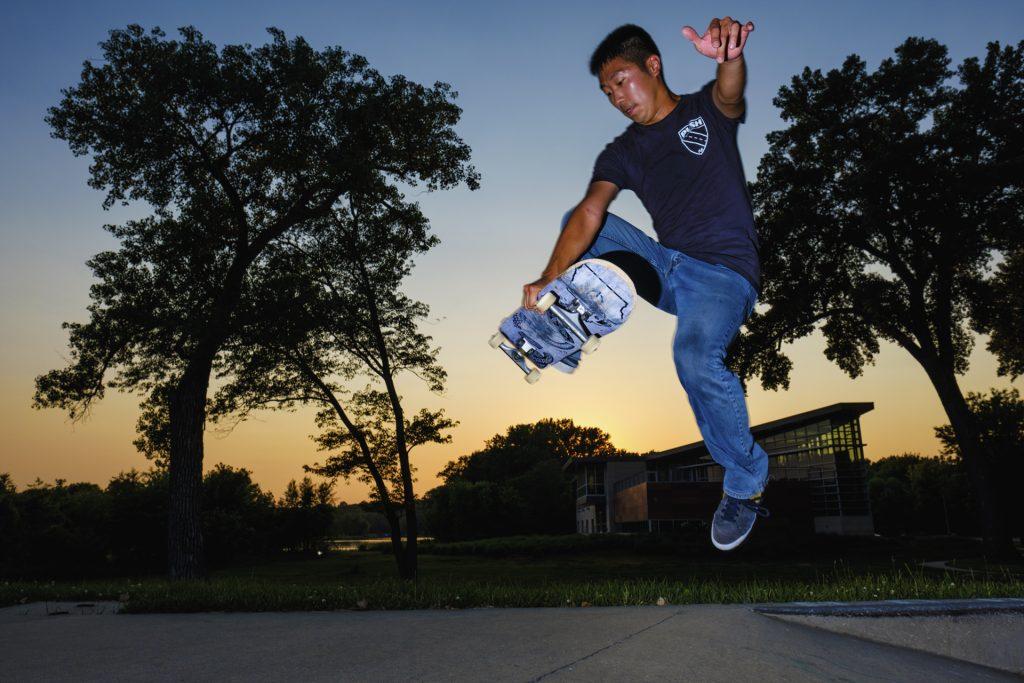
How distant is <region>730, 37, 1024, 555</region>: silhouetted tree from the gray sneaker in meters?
17.3

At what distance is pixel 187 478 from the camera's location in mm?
15750

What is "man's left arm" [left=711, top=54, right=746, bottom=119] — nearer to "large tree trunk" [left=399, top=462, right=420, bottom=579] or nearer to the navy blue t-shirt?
the navy blue t-shirt

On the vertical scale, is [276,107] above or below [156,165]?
above

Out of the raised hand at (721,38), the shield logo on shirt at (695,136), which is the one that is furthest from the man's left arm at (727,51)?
the shield logo on shirt at (695,136)

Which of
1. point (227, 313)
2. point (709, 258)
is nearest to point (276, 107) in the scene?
point (227, 313)

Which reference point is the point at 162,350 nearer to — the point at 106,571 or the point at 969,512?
the point at 106,571

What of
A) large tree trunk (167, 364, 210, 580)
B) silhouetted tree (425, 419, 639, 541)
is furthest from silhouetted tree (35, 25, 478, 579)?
silhouetted tree (425, 419, 639, 541)

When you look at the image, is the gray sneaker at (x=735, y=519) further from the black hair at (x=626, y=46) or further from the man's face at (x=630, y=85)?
the black hair at (x=626, y=46)

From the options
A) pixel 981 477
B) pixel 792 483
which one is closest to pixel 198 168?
pixel 981 477

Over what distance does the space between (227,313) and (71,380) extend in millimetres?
5554

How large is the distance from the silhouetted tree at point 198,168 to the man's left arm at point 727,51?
14.7 m

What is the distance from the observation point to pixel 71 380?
57.4 ft

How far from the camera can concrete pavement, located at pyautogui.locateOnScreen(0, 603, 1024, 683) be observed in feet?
10.4

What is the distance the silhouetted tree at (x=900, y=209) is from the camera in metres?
21.5
